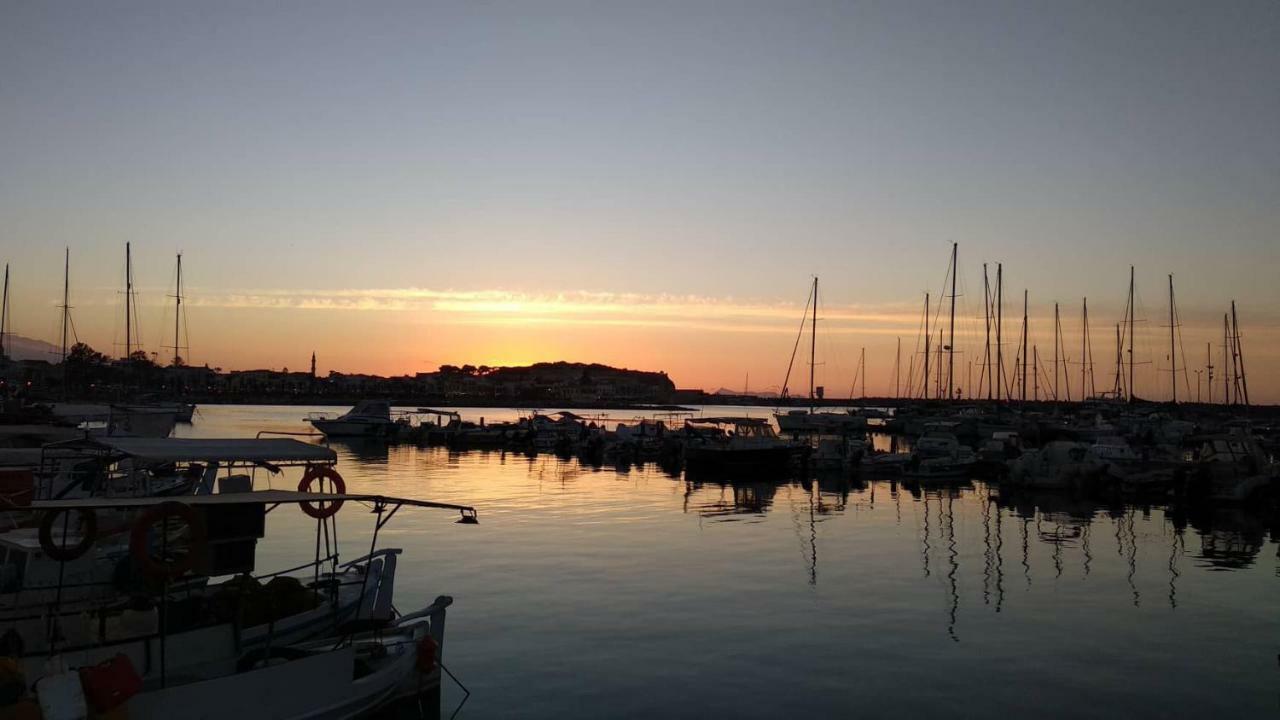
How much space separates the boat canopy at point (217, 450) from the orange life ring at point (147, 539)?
3510 mm

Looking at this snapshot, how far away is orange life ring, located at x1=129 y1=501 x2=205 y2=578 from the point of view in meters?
11.4

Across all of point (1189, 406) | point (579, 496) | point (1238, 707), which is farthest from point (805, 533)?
point (1189, 406)

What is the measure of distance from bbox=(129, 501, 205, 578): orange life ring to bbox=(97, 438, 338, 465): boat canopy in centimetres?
351

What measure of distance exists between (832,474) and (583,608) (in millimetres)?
41536

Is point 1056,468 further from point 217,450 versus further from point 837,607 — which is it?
point 217,450

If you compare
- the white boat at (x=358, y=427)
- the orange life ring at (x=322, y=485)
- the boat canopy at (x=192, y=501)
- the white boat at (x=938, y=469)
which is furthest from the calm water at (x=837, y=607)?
the white boat at (x=358, y=427)

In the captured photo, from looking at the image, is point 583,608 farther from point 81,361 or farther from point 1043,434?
point 81,361

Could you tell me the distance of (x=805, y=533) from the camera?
33406 mm

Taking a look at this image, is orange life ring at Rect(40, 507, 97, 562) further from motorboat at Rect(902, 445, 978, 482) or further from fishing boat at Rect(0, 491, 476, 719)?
motorboat at Rect(902, 445, 978, 482)

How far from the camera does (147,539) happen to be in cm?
1163

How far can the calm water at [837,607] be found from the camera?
15.1m

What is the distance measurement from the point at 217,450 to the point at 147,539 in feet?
18.5

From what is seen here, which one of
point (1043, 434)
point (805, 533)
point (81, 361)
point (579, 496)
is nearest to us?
point (805, 533)

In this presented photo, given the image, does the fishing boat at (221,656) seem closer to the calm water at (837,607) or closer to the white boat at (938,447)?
the calm water at (837,607)
